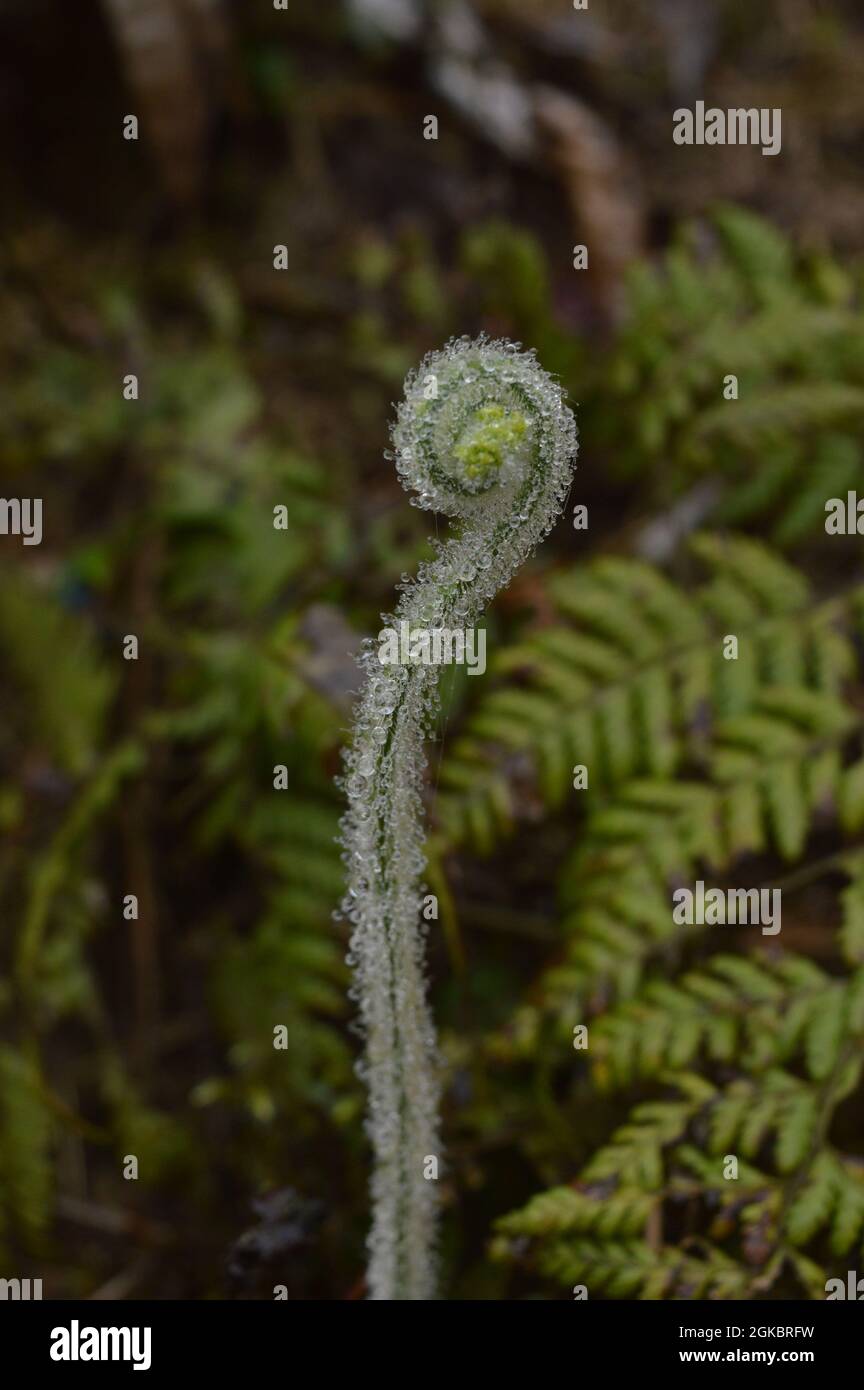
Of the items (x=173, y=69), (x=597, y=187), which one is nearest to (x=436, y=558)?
(x=597, y=187)

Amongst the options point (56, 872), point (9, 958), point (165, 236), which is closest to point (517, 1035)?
point (56, 872)

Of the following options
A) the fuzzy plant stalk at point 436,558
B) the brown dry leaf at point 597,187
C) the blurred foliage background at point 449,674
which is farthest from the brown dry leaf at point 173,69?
the fuzzy plant stalk at point 436,558

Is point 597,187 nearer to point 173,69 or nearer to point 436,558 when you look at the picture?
point 173,69

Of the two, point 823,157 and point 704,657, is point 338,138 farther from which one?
point 704,657

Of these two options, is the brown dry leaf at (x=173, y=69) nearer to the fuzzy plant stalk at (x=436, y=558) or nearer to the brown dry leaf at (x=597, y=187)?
the brown dry leaf at (x=597, y=187)

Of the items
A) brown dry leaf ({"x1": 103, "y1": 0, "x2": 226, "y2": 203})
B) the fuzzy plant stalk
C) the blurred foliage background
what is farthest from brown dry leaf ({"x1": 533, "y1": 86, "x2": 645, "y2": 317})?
the fuzzy plant stalk

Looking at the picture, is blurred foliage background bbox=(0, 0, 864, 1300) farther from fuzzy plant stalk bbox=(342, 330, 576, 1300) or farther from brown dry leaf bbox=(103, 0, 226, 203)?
fuzzy plant stalk bbox=(342, 330, 576, 1300)
